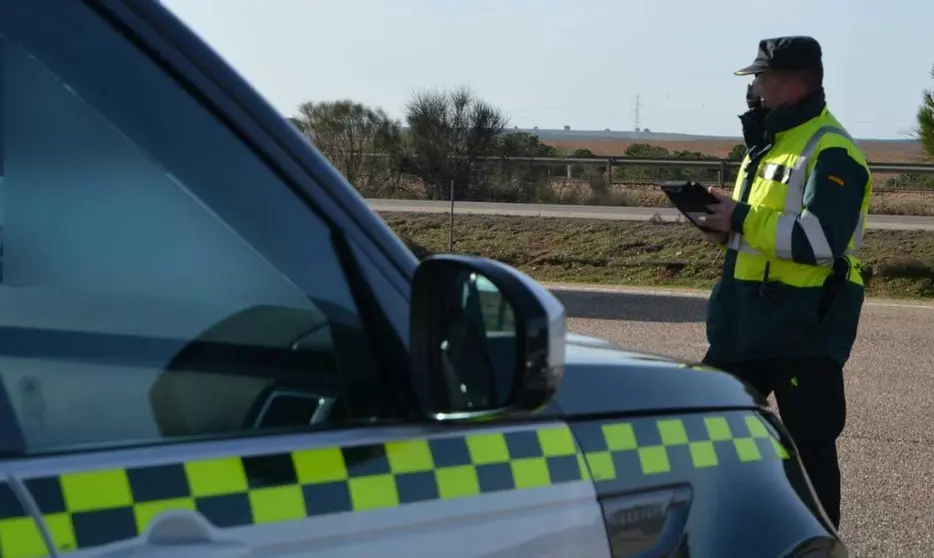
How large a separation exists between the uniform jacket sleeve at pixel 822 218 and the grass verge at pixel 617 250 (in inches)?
393

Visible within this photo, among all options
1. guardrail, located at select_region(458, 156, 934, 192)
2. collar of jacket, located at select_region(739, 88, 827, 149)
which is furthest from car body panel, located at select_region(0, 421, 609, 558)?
guardrail, located at select_region(458, 156, 934, 192)

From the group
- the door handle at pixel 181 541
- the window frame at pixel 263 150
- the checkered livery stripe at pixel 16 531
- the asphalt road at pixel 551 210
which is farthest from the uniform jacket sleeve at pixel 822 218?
the asphalt road at pixel 551 210

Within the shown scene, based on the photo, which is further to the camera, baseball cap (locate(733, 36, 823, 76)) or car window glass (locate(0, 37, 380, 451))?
baseball cap (locate(733, 36, 823, 76))

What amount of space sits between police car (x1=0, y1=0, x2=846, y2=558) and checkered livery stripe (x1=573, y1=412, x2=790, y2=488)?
35 millimetres

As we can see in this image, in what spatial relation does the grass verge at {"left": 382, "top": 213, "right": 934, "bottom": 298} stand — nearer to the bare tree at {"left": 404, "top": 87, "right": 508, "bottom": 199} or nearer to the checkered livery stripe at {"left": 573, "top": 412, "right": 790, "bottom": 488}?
the bare tree at {"left": 404, "top": 87, "right": 508, "bottom": 199}

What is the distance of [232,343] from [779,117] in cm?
245

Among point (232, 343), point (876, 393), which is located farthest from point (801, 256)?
point (876, 393)

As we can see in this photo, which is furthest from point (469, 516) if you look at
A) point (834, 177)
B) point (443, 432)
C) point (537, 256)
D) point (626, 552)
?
point (537, 256)

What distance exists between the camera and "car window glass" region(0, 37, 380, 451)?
152 centimetres


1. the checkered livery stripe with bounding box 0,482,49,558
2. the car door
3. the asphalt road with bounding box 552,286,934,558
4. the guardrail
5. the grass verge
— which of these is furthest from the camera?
the guardrail

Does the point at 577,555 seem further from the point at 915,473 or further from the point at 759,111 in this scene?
the point at 915,473

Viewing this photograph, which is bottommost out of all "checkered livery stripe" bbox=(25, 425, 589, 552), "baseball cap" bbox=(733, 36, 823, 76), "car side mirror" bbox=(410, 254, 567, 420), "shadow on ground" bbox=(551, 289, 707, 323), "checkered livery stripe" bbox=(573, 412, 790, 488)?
"shadow on ground" bbox=(551, 289, 707, 323)

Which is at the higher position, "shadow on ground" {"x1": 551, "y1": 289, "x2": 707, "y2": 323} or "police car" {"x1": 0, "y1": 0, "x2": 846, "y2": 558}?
"police car" {"x1": 0, "y1": 0, "x2": 846, "y2": 558}

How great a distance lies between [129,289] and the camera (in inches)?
62.2
